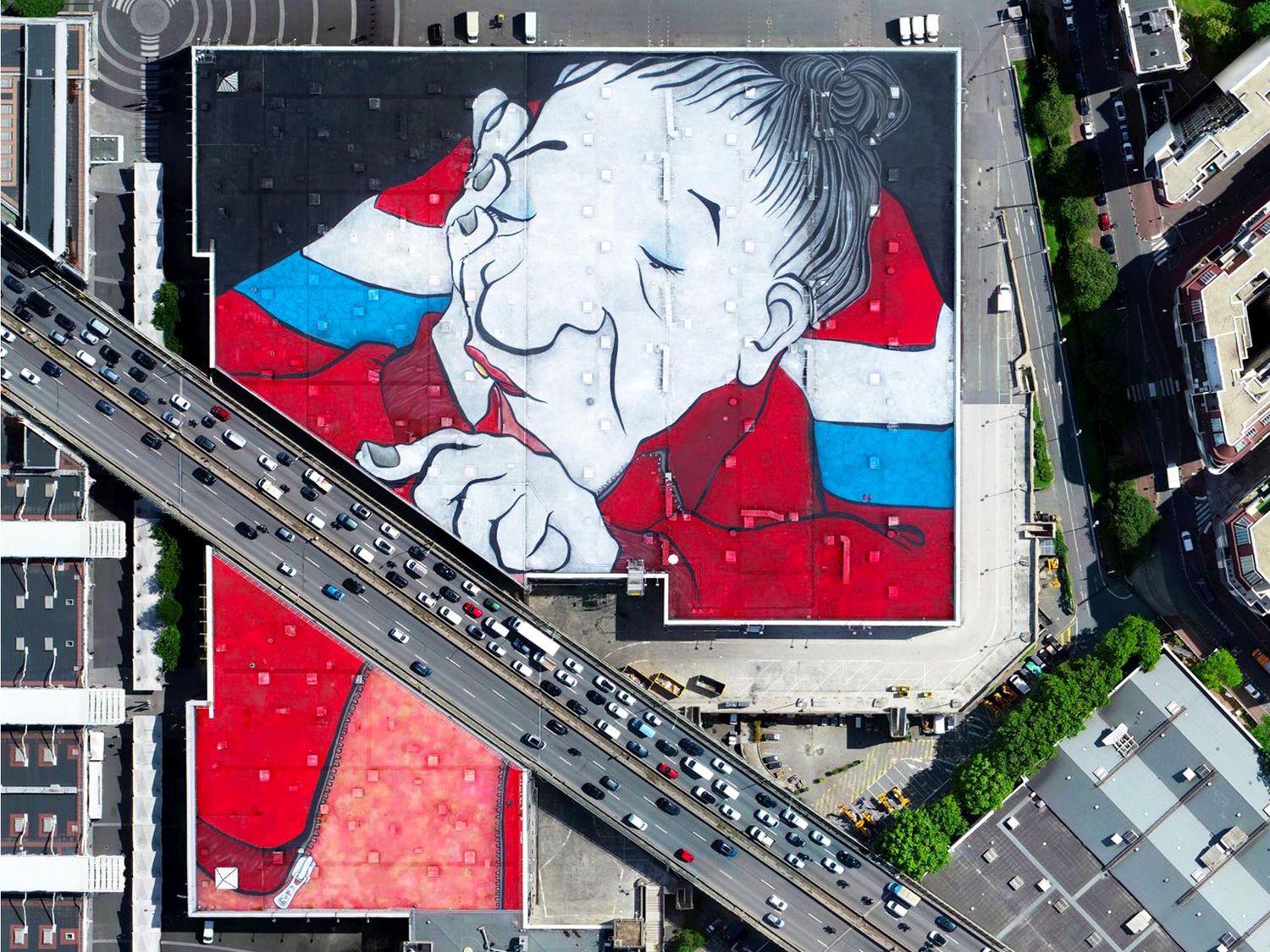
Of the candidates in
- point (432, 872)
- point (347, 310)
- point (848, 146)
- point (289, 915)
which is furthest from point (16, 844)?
point (848, 146)

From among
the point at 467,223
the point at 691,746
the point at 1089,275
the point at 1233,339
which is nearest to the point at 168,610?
the point at 467,223

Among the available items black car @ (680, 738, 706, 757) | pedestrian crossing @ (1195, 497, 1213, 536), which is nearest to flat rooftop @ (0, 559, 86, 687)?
black car @ (680, 738, 706, 757)

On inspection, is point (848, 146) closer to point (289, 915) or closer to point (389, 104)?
point (389, 104)

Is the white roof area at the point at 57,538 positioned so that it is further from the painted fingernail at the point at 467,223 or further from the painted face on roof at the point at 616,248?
the painted fingernail at the point at 467,223

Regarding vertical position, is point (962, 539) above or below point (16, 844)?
above

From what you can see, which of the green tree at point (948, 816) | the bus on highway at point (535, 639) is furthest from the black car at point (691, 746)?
the green tree at point (948, 816)
